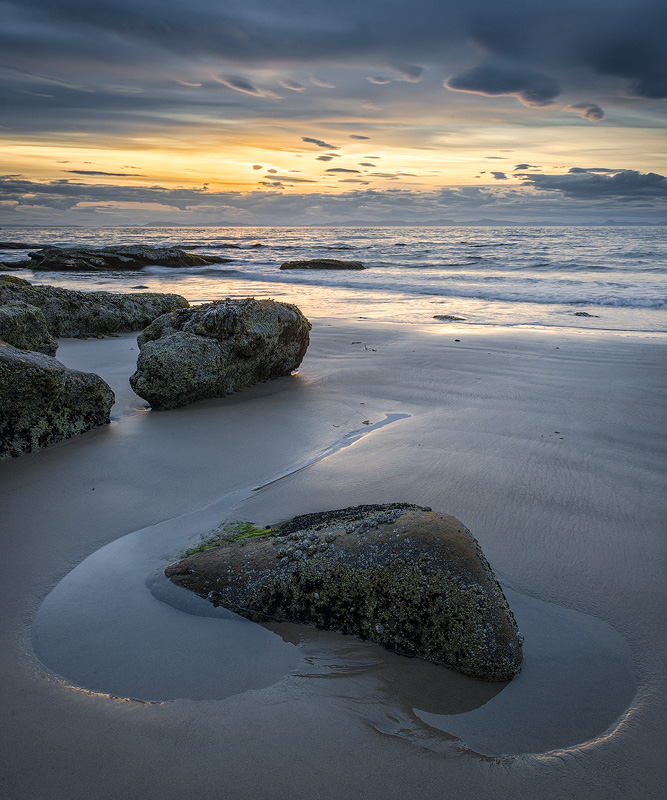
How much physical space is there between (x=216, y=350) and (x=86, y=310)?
4706 millimetres

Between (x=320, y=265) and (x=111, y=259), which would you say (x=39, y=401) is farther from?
(x=111, y=259)

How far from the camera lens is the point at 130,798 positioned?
5.10 ft

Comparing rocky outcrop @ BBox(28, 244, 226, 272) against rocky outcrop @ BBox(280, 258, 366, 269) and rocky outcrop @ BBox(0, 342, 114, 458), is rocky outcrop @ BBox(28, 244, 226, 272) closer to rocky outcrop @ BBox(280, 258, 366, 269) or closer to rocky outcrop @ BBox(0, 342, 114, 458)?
rocky outcrop @ BBox(280, 258, 366, 269)

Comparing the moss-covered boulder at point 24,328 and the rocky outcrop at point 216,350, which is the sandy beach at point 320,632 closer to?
the rocky outcrop at point 216,350

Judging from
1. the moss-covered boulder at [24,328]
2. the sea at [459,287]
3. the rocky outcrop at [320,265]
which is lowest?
the moss-covered boulder at [24,328]

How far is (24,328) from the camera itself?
593 centimetres

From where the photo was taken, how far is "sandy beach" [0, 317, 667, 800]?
165cm

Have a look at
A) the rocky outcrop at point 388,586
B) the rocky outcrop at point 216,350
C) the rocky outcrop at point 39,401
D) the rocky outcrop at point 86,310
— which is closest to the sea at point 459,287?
the rocky outcrop at point 86,310

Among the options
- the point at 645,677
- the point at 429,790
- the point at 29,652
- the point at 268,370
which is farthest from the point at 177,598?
the point at 268,370

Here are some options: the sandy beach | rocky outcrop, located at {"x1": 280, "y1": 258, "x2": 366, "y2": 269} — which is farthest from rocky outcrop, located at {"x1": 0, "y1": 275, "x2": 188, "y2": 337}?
rocky outcrop, located at {"x1": 280, "y1": 258, "x2": 366, "y2": 269}

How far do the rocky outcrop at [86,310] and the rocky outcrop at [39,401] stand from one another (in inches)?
189

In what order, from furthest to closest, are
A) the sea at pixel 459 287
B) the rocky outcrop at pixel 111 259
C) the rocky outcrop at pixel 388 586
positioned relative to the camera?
the rocky outcrop at pixel 111 259, the sea at pixel 459 287, the rocky outcrop at pixel 388 586

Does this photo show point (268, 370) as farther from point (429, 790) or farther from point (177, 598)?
point (429, 790)

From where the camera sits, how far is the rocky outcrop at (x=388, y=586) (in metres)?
2.01
